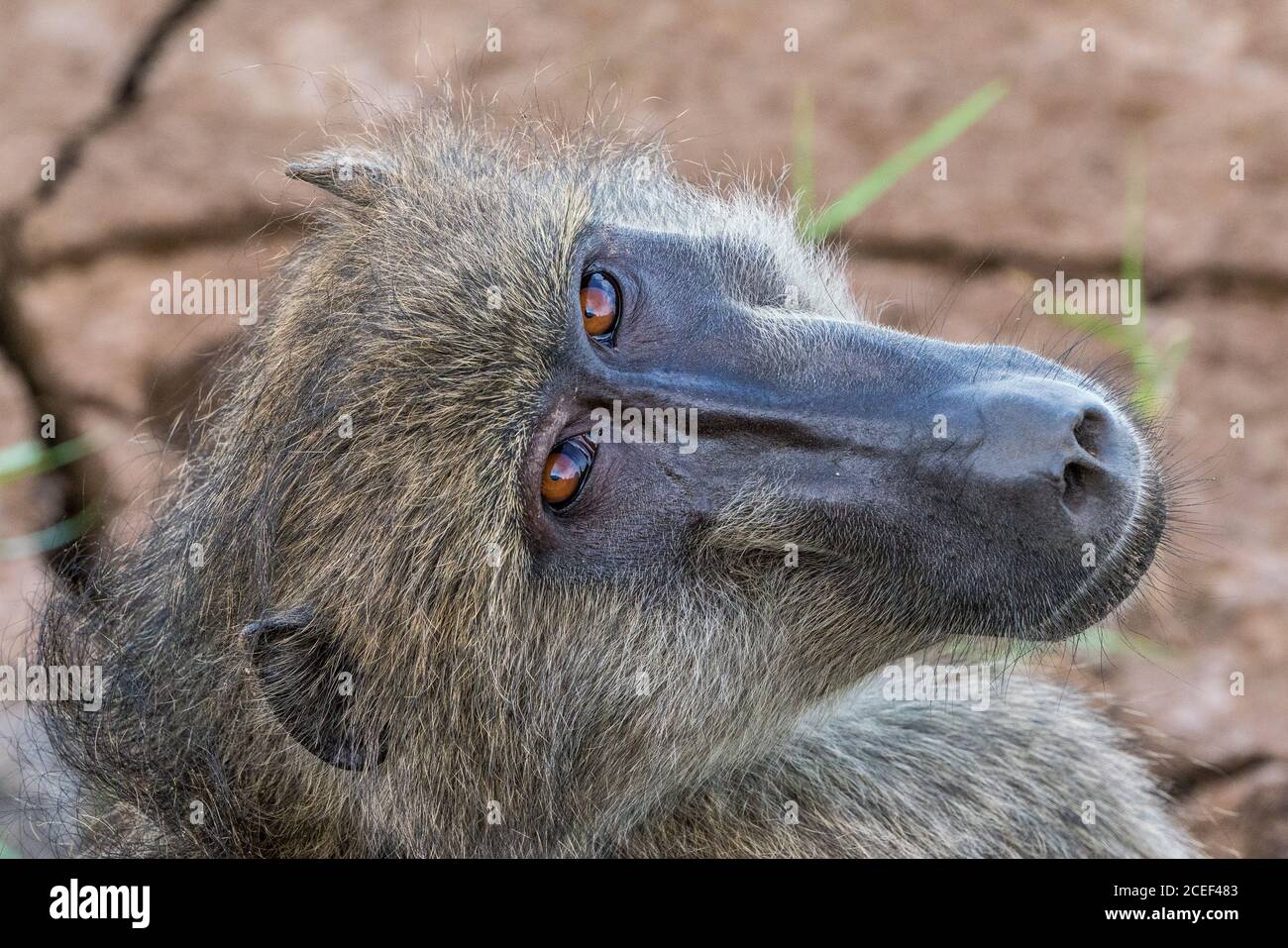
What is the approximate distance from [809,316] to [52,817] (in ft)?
8.59

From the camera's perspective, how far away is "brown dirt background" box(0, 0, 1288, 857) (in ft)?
21.3

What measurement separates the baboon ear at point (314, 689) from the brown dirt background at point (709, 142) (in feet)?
9.95

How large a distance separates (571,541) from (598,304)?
1.95 feet

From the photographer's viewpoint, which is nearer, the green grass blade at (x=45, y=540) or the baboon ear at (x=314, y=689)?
the baboon ear at (x=314, y=689)

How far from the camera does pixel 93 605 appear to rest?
4.24 metres

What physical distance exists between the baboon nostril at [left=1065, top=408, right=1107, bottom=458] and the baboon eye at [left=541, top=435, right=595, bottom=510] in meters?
1.11

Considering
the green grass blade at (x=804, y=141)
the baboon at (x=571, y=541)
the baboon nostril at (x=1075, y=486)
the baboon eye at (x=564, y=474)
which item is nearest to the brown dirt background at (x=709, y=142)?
the green grass blade at (x=804, y=141)

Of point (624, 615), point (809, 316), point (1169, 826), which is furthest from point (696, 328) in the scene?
point (1169, 826)

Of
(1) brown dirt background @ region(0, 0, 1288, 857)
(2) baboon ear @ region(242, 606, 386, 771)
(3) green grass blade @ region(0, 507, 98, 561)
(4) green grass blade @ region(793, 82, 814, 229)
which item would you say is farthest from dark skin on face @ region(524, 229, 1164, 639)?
(3) green grass blade @ region(0, 507, 98, 561)

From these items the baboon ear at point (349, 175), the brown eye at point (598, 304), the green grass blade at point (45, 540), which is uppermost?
the baboon ear at point (349, 175)

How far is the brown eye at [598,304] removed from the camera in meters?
3.52

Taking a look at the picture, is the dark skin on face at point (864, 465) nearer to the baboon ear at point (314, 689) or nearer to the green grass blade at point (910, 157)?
the baboon ear at point (314, 689)

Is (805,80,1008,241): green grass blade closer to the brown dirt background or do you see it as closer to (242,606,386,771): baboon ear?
the brown dirt background

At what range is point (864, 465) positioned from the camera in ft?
10.8
